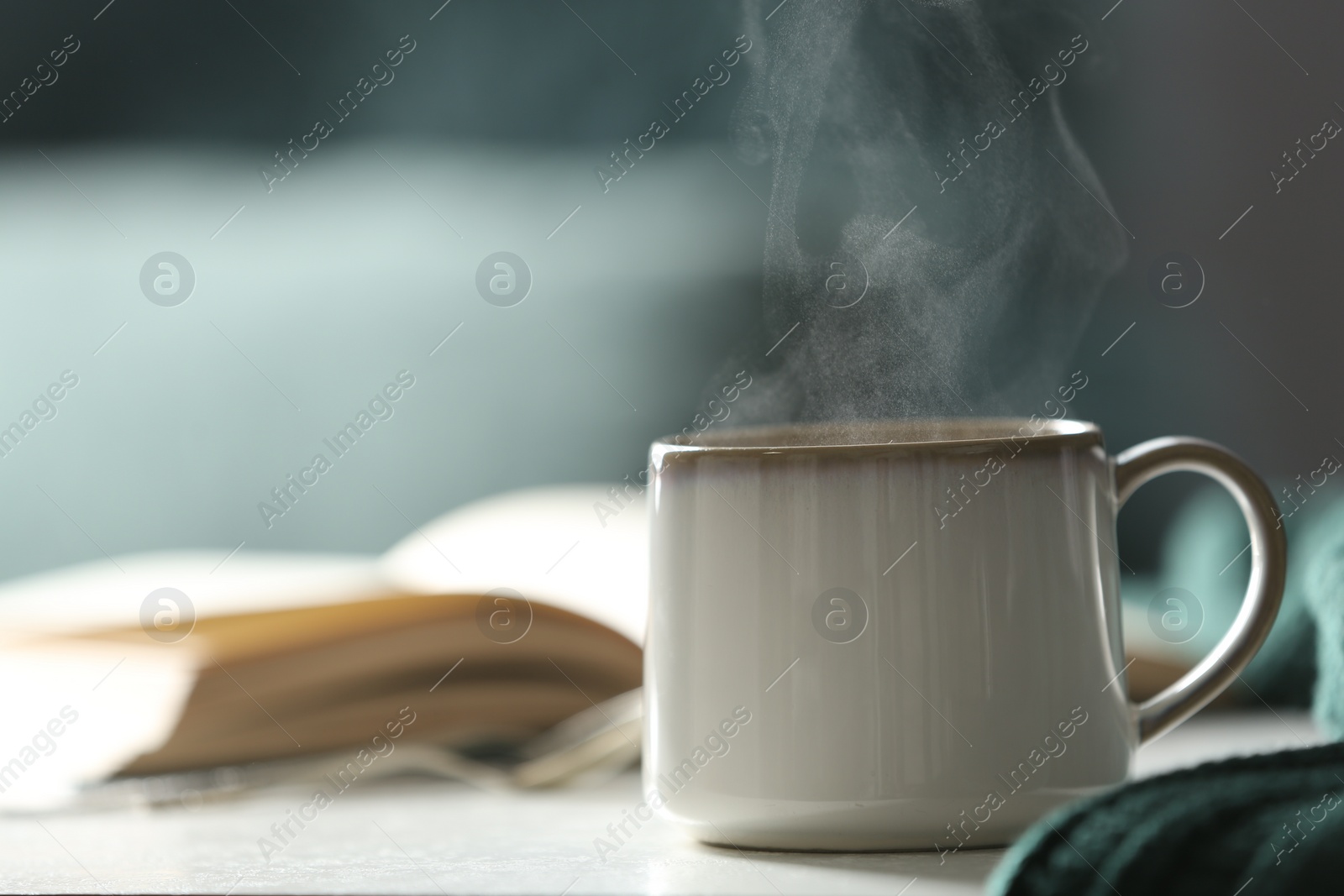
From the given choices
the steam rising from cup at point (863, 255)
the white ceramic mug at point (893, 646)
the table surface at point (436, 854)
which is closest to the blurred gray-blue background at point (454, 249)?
the steam rising from cup at point (863, 255)

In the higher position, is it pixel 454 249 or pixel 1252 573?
pixel 454 249

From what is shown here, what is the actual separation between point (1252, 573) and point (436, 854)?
282mm

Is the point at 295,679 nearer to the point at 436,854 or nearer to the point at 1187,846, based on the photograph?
the point at 436,854

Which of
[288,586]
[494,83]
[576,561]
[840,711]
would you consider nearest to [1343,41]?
[494,83]

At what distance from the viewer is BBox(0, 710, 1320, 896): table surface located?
36 cm

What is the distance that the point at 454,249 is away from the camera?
5.77 ft

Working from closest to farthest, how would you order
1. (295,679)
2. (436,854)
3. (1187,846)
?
(1187,846), (436,854), (295,679)

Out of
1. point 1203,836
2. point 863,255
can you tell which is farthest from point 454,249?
point 1203,836

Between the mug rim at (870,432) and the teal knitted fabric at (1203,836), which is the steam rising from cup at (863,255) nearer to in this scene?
the mug rim at (870,432)

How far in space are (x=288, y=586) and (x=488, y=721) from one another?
266 mm

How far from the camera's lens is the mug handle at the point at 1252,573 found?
42 cm

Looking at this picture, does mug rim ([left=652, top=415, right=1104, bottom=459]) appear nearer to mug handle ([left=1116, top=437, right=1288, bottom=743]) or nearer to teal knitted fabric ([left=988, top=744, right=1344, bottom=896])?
mug handle ([left=1116, top=437, right=1288, bottom=743])

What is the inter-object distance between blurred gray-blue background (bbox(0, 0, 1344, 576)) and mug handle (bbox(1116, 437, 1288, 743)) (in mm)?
1196

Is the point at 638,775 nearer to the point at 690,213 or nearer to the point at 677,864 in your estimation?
the point at 677,864
